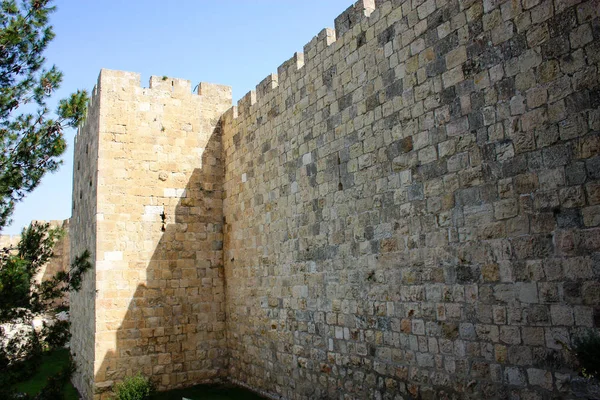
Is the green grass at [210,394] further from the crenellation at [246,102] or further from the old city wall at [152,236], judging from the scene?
the crenellation at [246,102]

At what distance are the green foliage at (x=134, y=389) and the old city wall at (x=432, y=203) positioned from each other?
1751 millimetres

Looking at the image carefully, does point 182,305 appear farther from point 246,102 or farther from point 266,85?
point 266,85

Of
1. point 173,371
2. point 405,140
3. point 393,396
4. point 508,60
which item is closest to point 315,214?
point 405,140

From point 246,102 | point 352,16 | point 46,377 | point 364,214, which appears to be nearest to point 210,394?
point 46,377

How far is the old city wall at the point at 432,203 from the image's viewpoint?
160 inches

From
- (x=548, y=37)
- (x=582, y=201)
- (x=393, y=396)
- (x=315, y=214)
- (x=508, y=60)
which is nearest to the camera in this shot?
(x=582, y=201)

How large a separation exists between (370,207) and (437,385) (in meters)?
2.15

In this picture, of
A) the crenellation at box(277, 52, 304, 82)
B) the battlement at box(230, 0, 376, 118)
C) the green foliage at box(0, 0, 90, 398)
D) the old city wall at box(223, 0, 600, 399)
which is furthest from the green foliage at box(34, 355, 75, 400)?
the crenellation at box(277, 52, 304, 82)

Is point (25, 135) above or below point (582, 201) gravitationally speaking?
above

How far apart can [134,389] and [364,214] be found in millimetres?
4749

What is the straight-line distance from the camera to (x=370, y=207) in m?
6.14

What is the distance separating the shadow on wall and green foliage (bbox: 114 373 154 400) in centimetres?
54

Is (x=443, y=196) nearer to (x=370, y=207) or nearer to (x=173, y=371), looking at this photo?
(x=370, y=207)

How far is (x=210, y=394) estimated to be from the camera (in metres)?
8.60
